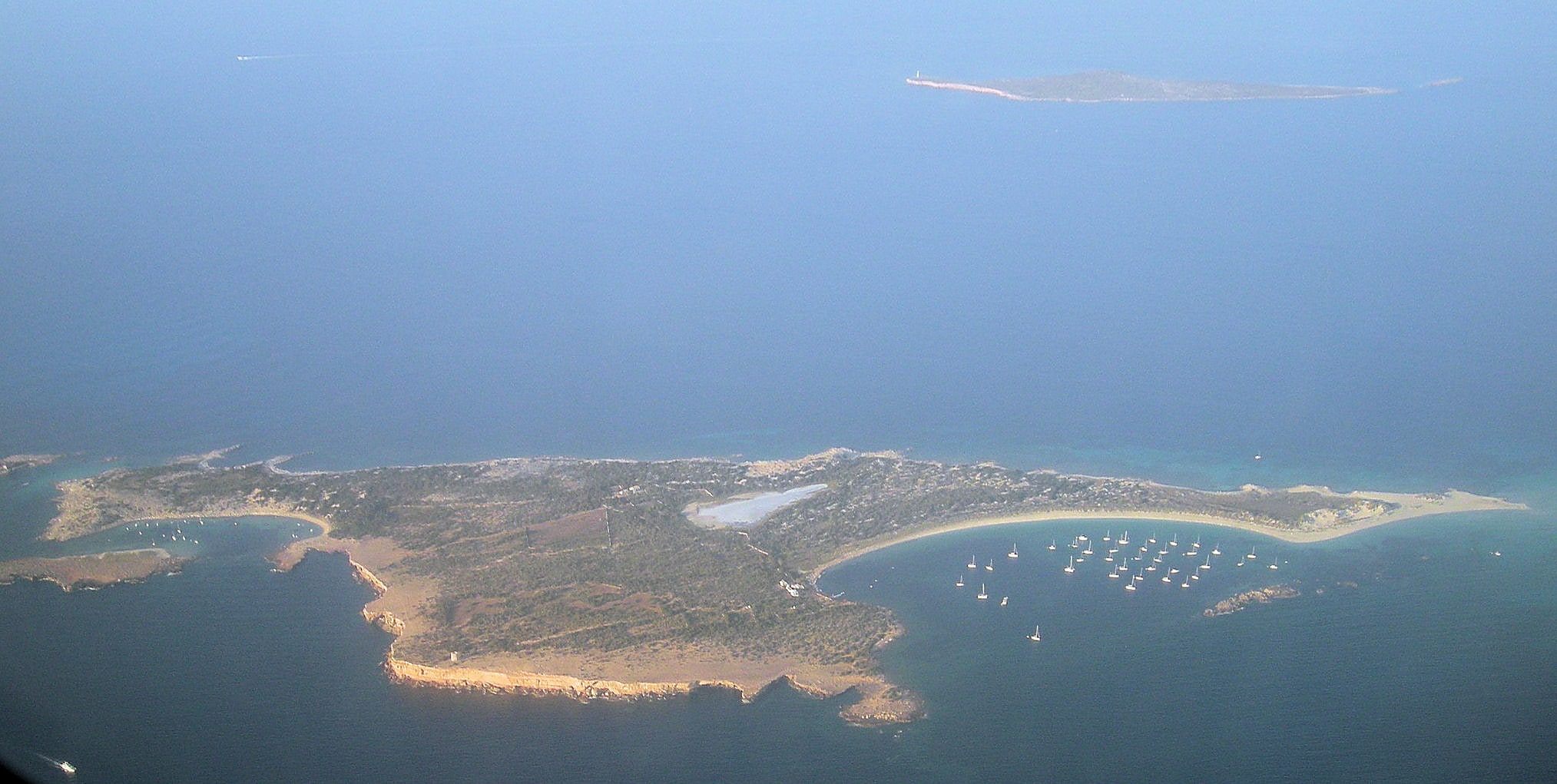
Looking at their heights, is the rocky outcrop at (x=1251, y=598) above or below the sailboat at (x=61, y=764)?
A: below

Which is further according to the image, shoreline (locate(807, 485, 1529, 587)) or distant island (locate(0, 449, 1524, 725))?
shoreline (locate(807, 485, 1529, 587))

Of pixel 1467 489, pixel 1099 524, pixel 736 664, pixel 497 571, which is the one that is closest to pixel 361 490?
pixel 497 571

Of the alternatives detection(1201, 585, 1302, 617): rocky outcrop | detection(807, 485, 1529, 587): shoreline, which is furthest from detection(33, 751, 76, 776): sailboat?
detection(1201, 585, 1302, 617): rocky outcrop

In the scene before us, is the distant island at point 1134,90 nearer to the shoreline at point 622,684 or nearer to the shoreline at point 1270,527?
the shoreline at point 1270,527

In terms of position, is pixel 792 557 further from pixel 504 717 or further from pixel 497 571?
pixel 504 717

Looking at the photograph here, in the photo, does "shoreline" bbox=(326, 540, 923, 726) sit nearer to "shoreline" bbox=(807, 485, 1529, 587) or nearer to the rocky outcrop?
"shoreline" bbox=(807, 485, 1529, 587)

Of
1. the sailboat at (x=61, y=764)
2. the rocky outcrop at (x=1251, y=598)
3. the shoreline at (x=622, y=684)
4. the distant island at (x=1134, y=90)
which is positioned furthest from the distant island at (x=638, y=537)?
the distant island at (x=1134, y=90)
